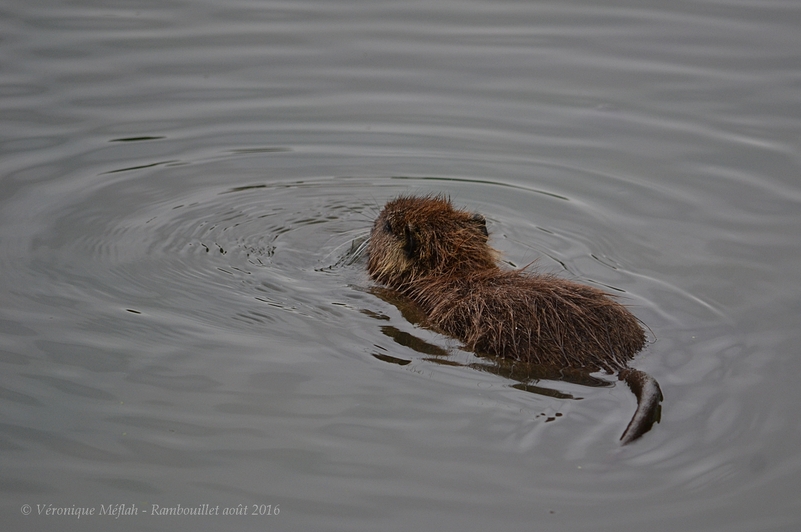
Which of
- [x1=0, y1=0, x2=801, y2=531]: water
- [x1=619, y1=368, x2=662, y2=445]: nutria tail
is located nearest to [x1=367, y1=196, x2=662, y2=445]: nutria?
[x1=619, y1=368, x2=662, y2=445]: nutria tail

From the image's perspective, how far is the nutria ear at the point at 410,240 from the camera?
5.07 m

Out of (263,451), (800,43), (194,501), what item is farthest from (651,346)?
(800,43)

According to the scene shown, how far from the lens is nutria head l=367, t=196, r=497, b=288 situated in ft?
16.3

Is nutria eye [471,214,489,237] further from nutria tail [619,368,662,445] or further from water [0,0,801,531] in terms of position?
nutria tail [619,368,662,445]

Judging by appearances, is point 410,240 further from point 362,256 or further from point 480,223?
point 362,256

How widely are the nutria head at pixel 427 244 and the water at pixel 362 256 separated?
0.85 feet

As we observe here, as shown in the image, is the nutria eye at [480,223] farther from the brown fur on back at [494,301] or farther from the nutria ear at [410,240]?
the nutria ear at [410,240]

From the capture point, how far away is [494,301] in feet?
14.4

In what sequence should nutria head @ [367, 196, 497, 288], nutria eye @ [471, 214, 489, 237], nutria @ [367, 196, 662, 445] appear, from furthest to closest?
1. nutria eye @ [471, 214, 489, 237]
2. nutria head @ [367, 196, 497, 288]
3. nutria @ [367, 196, 662, 445]

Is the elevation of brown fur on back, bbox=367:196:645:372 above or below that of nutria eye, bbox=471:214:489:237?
below

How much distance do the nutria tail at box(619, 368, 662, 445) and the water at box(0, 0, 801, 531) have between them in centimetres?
7

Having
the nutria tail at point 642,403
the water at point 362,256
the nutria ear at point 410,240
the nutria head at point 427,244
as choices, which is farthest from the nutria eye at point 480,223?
the nutria tail at point 642,403

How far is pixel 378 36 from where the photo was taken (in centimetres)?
885

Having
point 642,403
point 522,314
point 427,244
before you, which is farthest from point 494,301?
point 642,403
